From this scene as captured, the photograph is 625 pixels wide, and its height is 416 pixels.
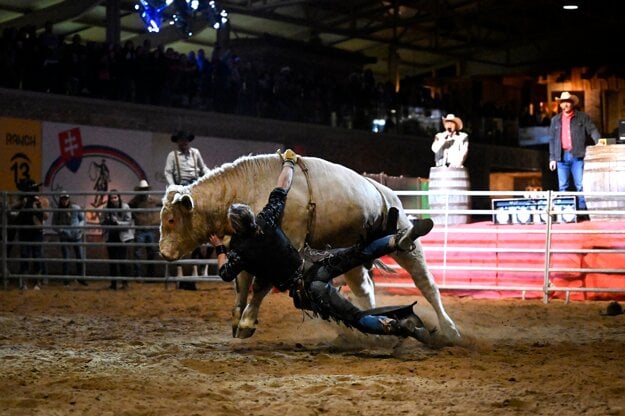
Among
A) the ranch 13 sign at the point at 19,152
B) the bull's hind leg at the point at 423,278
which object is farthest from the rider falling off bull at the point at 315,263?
the ranch 13 sign at the point at 19,152

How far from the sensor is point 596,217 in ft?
36.1

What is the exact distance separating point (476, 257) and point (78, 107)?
334 inches

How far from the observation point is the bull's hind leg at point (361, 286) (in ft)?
23.3

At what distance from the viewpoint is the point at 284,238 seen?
6113 mm

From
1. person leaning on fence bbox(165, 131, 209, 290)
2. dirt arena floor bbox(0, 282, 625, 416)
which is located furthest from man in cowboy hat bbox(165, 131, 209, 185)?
dirt arena floor bbox(0, 282, 625, 416)

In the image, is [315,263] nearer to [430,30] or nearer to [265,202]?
[265,202]

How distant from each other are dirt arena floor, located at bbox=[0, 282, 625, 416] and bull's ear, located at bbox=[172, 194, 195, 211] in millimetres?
1060

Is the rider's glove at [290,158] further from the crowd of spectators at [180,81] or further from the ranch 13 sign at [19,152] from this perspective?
the crowd of spectators at [180,81]

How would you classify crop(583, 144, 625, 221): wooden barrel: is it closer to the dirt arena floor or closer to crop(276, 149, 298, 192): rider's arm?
the dirt arena floor

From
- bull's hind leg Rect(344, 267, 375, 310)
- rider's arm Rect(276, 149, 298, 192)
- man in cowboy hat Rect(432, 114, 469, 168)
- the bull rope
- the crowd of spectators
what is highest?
the crowd of spectators

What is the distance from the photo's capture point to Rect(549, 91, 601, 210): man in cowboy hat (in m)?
11.5

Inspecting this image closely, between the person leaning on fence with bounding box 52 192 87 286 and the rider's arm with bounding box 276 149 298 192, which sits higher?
the rider's arm with bounding box 276 149 298 192

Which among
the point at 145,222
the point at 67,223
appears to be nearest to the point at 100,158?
the point at 67,223

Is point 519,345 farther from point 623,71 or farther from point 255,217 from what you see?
point 623,71
